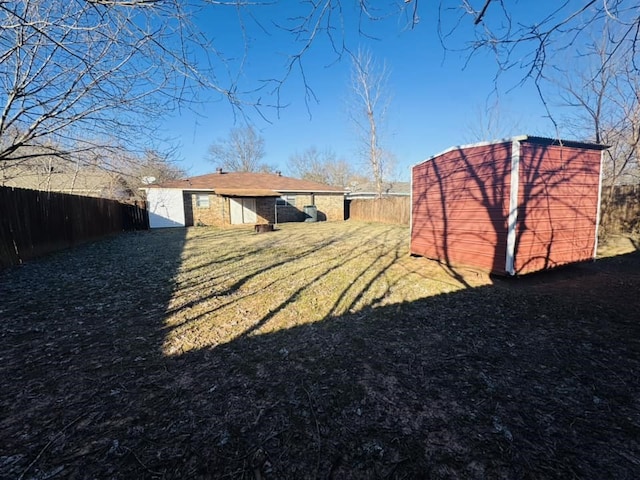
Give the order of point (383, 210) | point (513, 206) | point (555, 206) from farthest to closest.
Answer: point (383, 210) → point (555, 206) → point (513, 206)

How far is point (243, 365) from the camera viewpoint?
2.71 meters

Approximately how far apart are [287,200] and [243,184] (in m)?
3.46

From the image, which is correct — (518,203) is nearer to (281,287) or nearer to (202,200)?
(281,287)

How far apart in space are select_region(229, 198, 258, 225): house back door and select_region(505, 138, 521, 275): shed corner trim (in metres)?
17.2

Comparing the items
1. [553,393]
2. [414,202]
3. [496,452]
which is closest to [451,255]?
[414,202]

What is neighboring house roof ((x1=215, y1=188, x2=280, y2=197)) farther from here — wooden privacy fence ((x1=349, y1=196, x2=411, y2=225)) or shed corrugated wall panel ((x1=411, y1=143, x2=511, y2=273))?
shed corrugated wall panel ((x1=411, y1=143, x2=511, y2=273))

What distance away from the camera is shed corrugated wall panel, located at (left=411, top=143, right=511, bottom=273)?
5.79 metres

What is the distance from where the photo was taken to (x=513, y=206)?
5488 millimetres

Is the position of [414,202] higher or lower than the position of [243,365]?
higher

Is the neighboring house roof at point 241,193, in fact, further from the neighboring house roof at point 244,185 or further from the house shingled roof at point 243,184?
the house shingled roof at point 243,184

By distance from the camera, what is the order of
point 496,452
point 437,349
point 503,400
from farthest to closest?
point 437,349 < point 503,400 < point 496,452

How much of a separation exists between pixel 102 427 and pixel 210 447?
80 centimetres

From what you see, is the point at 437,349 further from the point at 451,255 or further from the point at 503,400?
the point at 451,255

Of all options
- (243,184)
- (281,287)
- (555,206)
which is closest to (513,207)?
(555,206)
